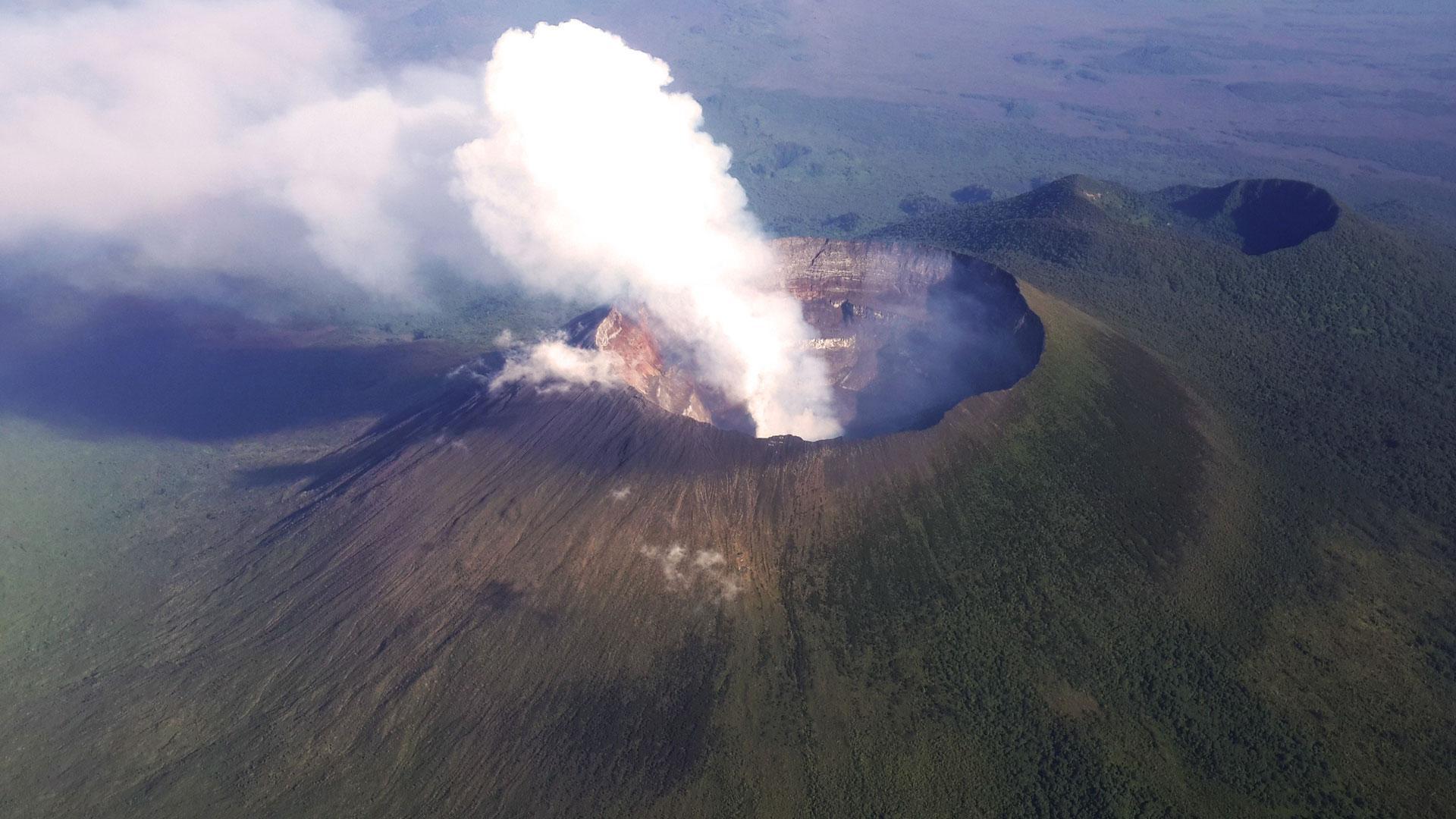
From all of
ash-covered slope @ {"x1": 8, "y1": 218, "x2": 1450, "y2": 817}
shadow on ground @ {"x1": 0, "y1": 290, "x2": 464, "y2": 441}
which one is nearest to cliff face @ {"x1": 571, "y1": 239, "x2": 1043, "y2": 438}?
ash-covered slope @ {"x1": 8, "y1": 218, "x2": 1450, "y2": 817}

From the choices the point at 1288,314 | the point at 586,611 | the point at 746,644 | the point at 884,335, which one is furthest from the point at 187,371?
the point at 1288,314

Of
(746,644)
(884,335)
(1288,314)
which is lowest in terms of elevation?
(1288,314)

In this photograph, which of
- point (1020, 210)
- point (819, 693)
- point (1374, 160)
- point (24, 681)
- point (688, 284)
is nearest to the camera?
point (819, 693)

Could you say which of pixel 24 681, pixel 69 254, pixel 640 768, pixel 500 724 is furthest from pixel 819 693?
pixel 69 254

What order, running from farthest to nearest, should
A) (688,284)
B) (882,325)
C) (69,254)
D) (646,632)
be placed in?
(69,254), (882,325), (688,284), (646,632)

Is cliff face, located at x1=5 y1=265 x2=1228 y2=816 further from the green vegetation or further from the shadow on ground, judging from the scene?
the shadow on ground

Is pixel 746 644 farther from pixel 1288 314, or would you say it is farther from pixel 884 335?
→ pixel 1288 314

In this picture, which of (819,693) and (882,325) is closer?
(819,693)

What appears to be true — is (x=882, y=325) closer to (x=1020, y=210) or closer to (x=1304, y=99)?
(x=1020, y=210)
